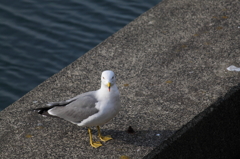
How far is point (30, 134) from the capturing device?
12.2 feet

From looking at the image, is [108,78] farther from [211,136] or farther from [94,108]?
[211,136]

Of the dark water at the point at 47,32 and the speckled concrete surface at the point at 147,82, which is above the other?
the dark water at the point at 47,32

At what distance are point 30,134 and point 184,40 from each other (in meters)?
2.31

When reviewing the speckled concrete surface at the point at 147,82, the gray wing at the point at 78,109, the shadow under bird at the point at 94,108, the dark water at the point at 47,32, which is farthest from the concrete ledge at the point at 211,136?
the dark water at the point at 47,32

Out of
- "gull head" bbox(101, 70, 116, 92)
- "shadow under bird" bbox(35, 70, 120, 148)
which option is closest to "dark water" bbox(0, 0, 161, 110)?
"shadow under bird" bbox(35, 70, 120, 148)

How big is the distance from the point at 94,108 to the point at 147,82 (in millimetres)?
1009

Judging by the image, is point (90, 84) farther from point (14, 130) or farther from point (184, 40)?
point (184, 40)

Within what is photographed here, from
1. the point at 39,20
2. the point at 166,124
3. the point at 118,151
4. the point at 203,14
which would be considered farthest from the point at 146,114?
the point at 39,20

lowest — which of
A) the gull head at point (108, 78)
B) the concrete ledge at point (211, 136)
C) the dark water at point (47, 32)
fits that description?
the concrete ledge at point (211, 136)

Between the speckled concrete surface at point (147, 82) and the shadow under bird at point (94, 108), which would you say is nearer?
the shadow under bird at point (94, 108)

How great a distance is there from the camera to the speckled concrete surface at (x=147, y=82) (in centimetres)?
360

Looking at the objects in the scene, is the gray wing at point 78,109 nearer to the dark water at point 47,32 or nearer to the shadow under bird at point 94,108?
the shadow under bird at point 94,108

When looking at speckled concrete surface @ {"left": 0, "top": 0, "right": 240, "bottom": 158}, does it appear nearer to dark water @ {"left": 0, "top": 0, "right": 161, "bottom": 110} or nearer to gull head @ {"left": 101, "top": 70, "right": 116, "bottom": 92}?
gull head @ {"left": 101, "top": 70, "right": 116, "bottom": 92}

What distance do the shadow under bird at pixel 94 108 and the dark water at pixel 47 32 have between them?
9.78ft
